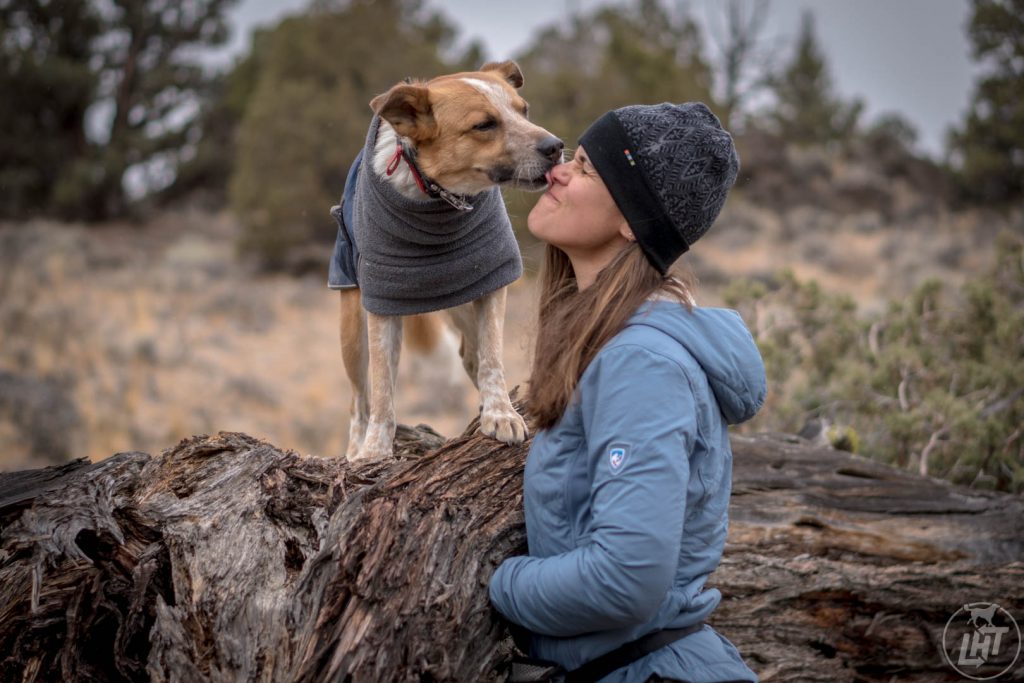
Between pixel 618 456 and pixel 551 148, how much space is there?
1.80 m

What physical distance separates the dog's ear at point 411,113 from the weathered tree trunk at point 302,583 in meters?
1.22

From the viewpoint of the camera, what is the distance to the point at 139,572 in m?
2.14

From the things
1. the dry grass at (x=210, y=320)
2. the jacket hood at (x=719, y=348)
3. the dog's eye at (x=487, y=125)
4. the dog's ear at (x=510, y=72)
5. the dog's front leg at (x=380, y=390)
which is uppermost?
the dog's ear at (x=510, y=72)

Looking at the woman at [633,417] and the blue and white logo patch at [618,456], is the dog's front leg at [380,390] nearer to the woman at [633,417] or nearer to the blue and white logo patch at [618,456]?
the woman at [633,417]

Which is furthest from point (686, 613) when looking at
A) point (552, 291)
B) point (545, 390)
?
point (552, 291)

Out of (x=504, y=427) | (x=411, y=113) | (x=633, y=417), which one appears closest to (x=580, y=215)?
(x=633, y=417)

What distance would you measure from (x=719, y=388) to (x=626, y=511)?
0.40 m

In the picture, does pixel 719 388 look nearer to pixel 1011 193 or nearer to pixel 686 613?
pixel 686 613

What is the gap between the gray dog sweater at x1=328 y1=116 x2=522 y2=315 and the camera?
10.8 ft

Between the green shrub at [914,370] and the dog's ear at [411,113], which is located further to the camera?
the green shrub at [914,370]

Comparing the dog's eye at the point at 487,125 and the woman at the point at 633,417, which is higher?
the dog's eye at the point at 487,125

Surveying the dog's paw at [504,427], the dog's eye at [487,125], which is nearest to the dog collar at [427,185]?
the dog's eye at [487,125]

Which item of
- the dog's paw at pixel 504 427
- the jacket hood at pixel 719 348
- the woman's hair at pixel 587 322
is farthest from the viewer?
the dog's paw at pixel 504 427

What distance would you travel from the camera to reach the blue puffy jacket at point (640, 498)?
1.76 meters
